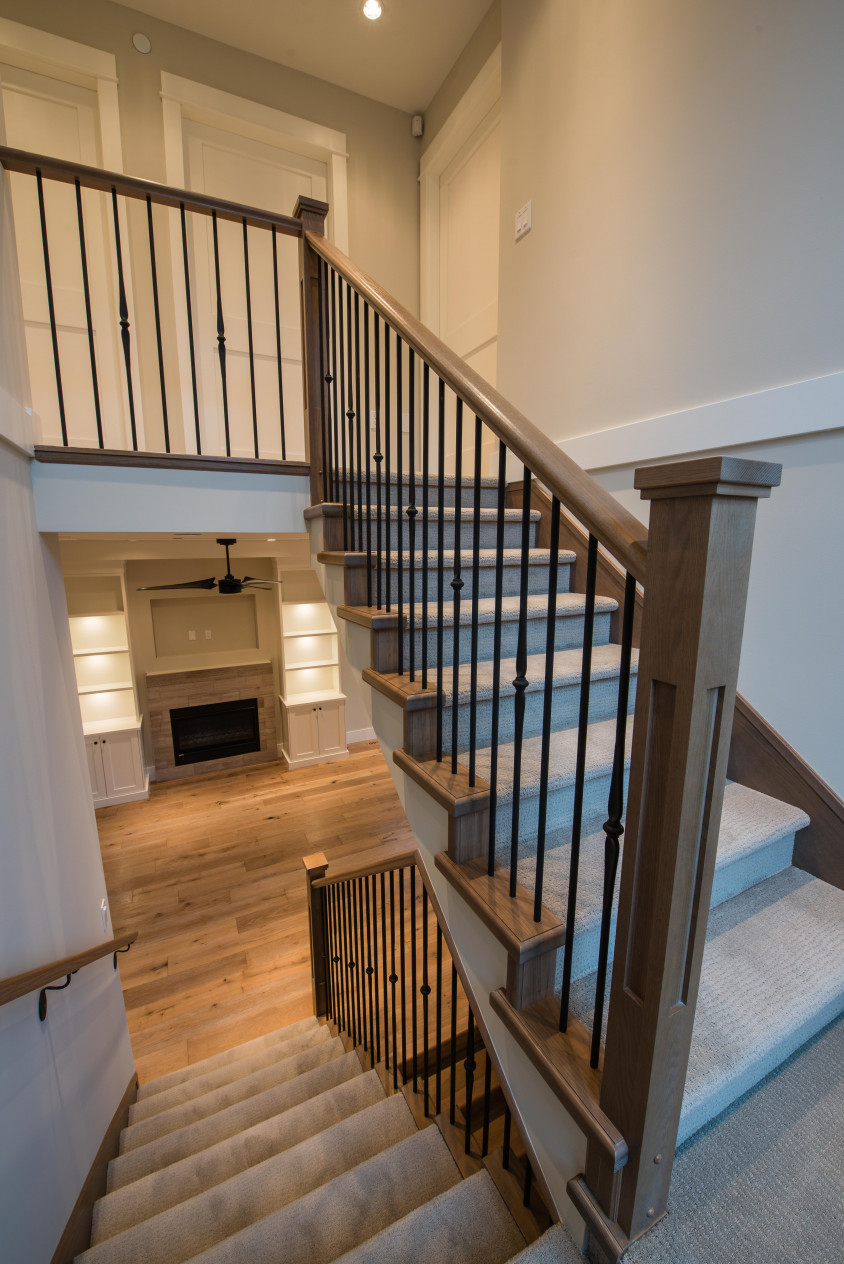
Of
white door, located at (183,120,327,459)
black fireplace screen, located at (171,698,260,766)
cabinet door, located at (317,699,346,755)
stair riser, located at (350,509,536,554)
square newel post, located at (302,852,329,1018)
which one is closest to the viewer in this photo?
stair riser, located at (350,509,536,554)

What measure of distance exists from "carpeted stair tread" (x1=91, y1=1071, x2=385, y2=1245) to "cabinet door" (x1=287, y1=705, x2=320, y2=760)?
12.2 ft

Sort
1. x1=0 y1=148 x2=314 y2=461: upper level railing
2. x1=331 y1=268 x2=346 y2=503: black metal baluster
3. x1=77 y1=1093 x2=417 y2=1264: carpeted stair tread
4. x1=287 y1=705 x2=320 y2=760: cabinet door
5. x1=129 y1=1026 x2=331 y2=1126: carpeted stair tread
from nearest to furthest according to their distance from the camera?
1. x1=77 y1=1093 x2=417 y2=1264: carpeted stair tread
2. x1=331 y1=268 x2=346 y2=503: black metal baluster
3. x1=129 y1=1026 x2=331 y2=1126: carpeted stair tread
4. x1=0 y1=148 x2=314 y2=461: upper level railing
5. x1=287 y1=705 x2=320 y2=760: cabinet door

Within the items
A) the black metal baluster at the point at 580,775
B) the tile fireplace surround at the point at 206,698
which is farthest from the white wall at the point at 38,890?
the tile fireplace surround at the point at 206,698

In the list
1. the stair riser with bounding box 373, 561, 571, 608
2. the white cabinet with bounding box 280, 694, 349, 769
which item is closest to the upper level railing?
the stair riser with bounding box 373, 561, 571, 608

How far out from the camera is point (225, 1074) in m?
2.46

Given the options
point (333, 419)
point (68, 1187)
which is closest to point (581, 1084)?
point (68, 1187)

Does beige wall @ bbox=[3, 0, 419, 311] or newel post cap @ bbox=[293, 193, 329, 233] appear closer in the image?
newel post cap @ bbox=[293, 193, 329, 233]

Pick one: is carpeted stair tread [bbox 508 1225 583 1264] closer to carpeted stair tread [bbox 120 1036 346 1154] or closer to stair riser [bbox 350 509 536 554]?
stair riser [bbox 350 509 536 554]

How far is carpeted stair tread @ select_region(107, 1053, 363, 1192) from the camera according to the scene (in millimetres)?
1878

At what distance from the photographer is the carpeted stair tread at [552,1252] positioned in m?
0.91

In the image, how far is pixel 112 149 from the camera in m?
3.19

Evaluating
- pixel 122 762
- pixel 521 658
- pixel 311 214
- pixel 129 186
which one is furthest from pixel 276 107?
pixel 122 762

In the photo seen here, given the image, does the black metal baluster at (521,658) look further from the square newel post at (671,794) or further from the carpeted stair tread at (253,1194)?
the carpeted stair tread at (253,1194)

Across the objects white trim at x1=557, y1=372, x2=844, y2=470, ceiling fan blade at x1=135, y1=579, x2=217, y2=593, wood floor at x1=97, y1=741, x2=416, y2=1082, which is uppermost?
white trim at x1=557, y1=372, x2=844, y2=470
